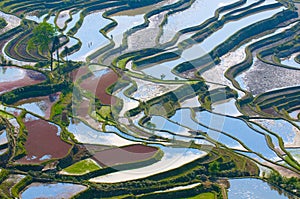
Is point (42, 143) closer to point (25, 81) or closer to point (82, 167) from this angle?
point (82, 167)

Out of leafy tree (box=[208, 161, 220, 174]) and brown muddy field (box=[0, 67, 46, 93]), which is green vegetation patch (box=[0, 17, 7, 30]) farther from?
leafy tree (box=[208, 161, 220, 174])

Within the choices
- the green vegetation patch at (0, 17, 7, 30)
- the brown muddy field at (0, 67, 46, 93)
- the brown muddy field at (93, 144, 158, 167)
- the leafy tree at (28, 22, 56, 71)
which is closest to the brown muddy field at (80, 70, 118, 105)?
the brown muddy field at (0, 67, 46, 93)

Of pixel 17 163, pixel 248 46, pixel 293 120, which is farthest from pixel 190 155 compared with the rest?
pixel 248 46

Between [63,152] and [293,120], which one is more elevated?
[63,152]

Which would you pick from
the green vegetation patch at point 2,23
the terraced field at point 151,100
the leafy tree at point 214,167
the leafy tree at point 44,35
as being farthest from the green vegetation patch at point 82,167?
the green vegetation patch at point 2,23

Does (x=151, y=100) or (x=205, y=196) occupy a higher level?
(x=151, y=100)

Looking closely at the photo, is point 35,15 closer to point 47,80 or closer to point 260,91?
point 47,80

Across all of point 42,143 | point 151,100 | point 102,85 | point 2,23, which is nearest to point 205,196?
point 42,143
